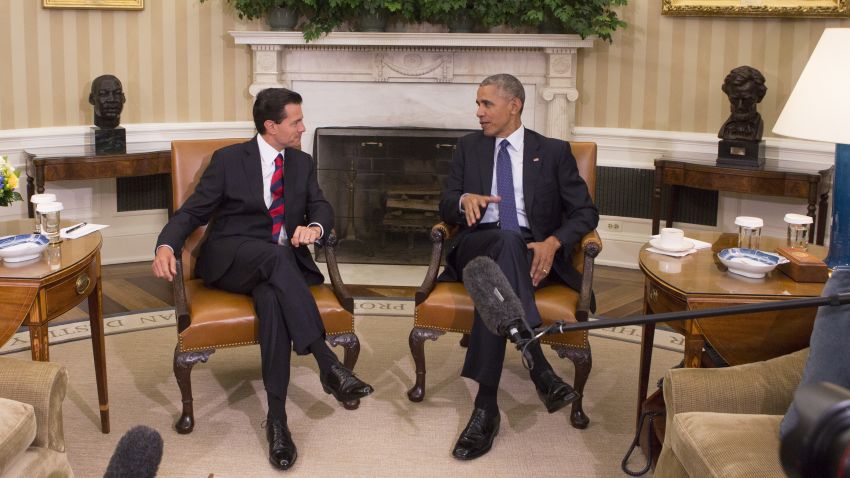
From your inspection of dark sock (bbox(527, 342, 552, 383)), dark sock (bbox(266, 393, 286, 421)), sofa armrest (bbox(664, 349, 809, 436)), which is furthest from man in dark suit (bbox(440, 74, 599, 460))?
sofa armrest (bbox(664, 349, 809, 436))

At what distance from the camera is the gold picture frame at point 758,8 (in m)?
5.69

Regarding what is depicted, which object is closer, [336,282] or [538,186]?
[336,282]

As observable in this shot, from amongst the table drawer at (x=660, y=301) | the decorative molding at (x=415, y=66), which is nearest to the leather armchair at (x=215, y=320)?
the table drawer at (x=660, y=301)

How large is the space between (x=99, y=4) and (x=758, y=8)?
4113 millimetres

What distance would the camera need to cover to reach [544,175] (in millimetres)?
4102

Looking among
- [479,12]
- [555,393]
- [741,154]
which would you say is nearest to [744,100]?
[741,154]

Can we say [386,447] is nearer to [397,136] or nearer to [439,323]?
[439,323]

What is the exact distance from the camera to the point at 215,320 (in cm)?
351

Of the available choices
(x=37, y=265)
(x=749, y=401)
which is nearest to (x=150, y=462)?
(x=749, y=401)

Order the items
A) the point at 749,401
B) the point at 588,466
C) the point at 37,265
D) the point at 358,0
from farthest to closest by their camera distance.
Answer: the point at 358,0, the point at 588,466, the point at 37,265, the point at 749,401

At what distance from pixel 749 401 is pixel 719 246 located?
46.9 inches

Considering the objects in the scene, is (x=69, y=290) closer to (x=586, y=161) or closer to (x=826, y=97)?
(x=586, y=161)

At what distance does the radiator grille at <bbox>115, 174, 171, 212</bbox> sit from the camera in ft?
20.9

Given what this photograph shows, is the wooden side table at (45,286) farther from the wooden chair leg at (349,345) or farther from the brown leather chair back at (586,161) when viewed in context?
the brown leather chair back at (586,161)
